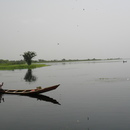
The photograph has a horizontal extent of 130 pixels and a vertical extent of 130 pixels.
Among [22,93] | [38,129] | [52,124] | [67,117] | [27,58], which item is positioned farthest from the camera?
[27,58]

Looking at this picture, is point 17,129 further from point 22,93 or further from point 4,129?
point 22,93

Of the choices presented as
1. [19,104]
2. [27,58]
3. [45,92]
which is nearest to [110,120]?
[19,104]

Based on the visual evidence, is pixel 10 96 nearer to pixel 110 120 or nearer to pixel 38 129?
pixel 38 129

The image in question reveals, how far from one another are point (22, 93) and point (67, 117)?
44.8ft

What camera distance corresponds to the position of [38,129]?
15.6 meters

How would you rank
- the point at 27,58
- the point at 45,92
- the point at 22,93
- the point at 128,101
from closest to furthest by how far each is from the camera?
the point at 128,101 → the point at 22,93 → the point at 45,92 → the point at 27,58

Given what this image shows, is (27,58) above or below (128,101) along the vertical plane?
above

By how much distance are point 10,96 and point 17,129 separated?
15.4m

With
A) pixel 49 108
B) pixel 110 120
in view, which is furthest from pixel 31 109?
pixel 110 120

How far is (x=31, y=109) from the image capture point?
21953 millimetres

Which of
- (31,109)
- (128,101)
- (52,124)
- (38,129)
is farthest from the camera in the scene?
(128,101)

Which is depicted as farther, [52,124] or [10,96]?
[10,96]

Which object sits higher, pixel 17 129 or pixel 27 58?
pixel 27 58

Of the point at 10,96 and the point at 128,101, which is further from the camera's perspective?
the point at 10,96
